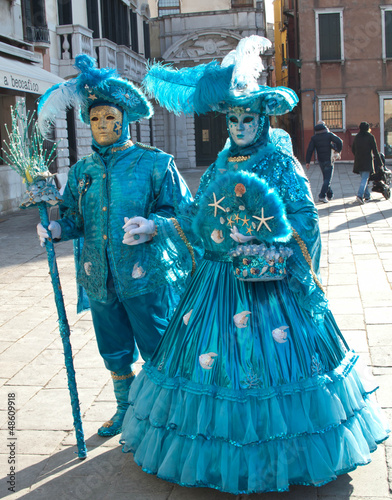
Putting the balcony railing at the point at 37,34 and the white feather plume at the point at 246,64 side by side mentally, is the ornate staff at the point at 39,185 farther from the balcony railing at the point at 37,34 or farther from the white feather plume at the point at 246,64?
the balcony railing at the point at 37,34

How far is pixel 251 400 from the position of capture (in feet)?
8.60

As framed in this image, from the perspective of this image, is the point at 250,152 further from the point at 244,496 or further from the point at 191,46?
the point at 191,46

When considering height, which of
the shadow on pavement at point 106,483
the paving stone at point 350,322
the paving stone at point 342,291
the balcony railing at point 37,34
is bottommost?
the shadow on pavement at point 106,483

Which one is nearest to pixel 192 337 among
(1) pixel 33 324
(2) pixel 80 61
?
(2) pixel 80 61

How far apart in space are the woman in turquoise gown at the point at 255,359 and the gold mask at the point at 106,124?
0.59 m

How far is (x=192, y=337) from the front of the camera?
2.81 meters

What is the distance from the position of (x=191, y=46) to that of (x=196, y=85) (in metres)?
21.3

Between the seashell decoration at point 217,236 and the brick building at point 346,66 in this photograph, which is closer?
the seashell decoration at point 217,236

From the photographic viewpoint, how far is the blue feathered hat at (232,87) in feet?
9.26

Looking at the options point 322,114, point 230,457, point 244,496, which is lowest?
point 244,496

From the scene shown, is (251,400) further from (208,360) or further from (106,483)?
(106,483)

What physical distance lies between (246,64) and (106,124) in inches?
31.1

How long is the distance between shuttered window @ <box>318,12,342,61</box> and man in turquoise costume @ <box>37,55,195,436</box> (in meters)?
22.9

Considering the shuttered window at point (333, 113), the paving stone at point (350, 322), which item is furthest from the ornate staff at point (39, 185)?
the shuttered window at point (333, 113)
